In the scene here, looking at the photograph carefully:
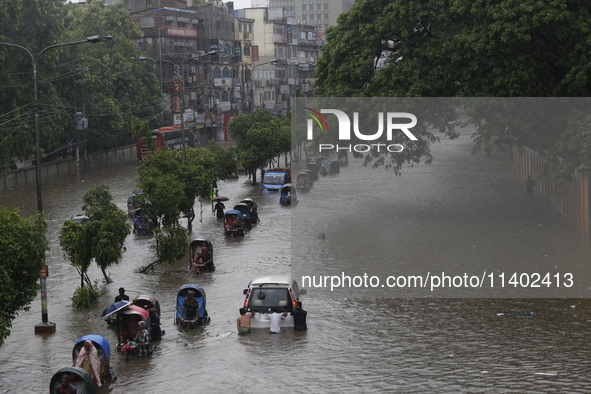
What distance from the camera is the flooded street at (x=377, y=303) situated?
15266 mm

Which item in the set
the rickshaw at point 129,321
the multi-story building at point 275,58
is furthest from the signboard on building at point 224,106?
the rickshaw at point 129,321

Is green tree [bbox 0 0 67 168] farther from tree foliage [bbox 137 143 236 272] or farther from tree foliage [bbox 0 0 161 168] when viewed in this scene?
tree foliage [bbox 137 143 236 272]

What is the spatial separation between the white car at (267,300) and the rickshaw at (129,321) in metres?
2.41

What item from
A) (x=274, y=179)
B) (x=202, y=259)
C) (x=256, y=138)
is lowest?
(x=202, y=259)

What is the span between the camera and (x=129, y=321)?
17.4m

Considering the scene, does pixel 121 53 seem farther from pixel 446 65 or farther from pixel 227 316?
pixel 227 316

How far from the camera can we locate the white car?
18.4m

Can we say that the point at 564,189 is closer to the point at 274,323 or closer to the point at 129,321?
the point at 274,323

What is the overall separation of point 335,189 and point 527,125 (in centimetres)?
1018

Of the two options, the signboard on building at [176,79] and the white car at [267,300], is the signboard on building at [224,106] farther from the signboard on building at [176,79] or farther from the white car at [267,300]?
the white car at [267,300]

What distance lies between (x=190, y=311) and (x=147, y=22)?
71467mm

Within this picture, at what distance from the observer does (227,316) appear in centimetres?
2014

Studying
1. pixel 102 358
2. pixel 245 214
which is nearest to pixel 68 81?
pixel 245 214
